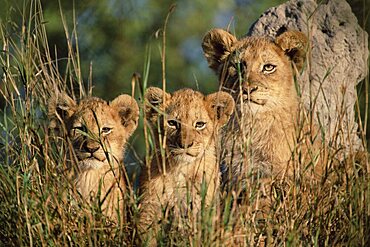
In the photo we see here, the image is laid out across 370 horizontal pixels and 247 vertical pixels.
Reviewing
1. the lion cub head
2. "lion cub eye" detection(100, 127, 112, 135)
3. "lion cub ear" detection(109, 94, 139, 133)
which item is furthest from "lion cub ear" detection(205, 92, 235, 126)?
"lion cub eye" detection(100, 127, 112, 135)

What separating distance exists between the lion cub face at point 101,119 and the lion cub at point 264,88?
61 cm

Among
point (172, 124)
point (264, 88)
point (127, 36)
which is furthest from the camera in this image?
point (127, 36)

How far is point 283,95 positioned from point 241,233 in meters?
1.64

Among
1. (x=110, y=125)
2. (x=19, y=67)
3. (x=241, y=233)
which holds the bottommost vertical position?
(x=241, y=233)

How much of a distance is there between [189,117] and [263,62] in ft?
2.68

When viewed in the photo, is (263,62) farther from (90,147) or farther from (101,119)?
(90,147)

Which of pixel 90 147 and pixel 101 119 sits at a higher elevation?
pixel 101 119

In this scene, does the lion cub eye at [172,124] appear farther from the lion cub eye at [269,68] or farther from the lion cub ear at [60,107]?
the lion cub eye at [269,68]

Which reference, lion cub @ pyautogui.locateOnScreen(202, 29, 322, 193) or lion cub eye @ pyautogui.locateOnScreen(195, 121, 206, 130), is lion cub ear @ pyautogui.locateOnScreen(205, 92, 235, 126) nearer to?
lion cub eye @ pyautogui.locateOnScreen(195, 121, 206, 130)

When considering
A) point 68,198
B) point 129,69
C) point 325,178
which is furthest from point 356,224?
point 129,69

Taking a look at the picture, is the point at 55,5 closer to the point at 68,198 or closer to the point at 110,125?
the point at 110,125

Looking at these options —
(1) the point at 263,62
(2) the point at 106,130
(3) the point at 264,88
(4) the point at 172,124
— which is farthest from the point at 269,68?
(2) the point at 106,130

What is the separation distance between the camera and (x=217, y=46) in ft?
20.1

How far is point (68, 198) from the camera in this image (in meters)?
4.60
